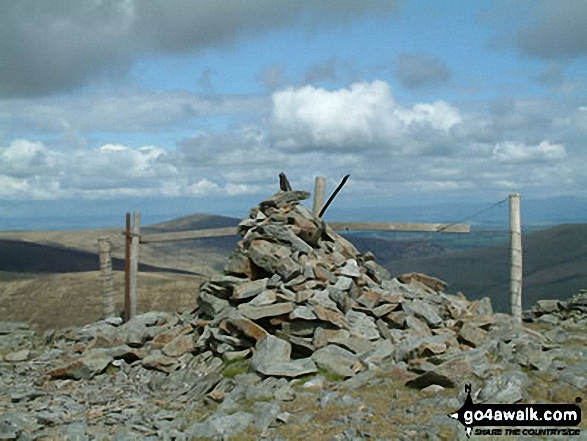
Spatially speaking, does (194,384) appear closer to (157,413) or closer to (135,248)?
(157,413)

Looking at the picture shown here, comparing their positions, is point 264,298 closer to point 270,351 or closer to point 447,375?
point 270,351

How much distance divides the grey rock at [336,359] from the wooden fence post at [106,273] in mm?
8854

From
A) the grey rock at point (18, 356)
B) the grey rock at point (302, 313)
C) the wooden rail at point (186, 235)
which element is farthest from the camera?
the wooden rail at point (186, 235)

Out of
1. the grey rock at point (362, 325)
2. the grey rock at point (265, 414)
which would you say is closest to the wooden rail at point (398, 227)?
the grey rock at point (362, 325)

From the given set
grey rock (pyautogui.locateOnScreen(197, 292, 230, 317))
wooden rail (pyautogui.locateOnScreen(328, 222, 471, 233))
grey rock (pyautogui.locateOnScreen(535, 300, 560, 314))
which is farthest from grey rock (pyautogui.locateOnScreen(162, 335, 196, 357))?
grey rock (pyautogui.locateOnScreen(535, 300, 560, 314))

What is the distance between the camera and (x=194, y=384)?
1138cm

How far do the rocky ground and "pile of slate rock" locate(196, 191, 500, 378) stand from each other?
0.11 feet

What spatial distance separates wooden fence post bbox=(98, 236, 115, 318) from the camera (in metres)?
17.7

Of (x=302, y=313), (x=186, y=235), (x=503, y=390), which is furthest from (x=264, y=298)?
(x=186, y=235)

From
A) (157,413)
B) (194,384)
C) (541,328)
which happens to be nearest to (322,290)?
(194,384)

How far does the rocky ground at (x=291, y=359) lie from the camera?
888 cm

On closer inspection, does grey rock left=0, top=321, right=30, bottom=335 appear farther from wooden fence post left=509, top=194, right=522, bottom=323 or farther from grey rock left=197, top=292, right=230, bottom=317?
wooden fence post left=509, top=194, right=522, bottom=323

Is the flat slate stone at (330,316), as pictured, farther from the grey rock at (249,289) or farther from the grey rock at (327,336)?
the grey rock at (249,289)

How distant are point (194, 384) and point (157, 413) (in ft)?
4.72
